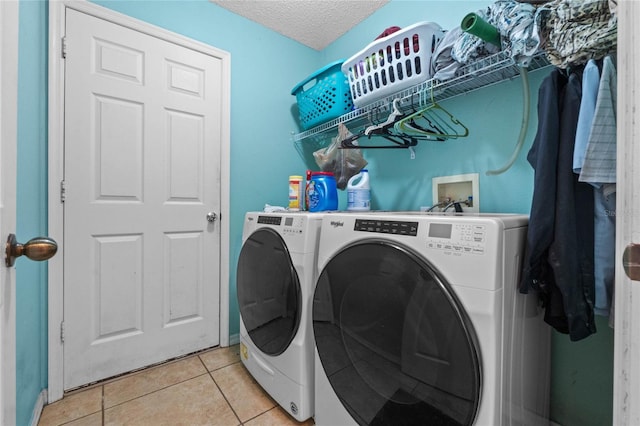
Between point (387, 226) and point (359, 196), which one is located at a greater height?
point (359, 196)

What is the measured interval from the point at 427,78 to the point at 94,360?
2.17 m

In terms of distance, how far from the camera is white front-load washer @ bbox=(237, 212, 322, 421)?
1158mm

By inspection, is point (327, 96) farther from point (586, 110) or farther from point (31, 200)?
point (31, 200)

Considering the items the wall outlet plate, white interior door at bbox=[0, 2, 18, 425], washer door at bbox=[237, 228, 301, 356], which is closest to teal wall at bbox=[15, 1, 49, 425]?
white interior door at bbox=[0, 2, 18, 425]

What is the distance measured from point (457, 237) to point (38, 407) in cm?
188

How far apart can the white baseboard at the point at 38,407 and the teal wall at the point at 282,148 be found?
0.05 m

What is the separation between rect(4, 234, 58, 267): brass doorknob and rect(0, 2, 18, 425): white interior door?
1 cm

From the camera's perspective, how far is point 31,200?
117cm

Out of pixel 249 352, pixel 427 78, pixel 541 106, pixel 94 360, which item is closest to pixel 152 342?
pixel 94 360

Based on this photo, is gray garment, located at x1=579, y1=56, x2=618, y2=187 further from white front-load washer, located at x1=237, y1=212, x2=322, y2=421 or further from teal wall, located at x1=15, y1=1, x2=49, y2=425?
teal wall, located at x1=15, y1=1, x2=49, y2=425

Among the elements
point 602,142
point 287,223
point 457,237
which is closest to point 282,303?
point 287,223

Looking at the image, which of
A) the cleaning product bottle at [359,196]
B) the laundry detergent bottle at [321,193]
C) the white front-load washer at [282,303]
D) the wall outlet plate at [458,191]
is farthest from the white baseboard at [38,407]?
the wall outlet plate at [458,191]

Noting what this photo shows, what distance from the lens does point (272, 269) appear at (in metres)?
1.28

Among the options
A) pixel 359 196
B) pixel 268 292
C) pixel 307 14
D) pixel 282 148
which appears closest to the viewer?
pixel 268 292
